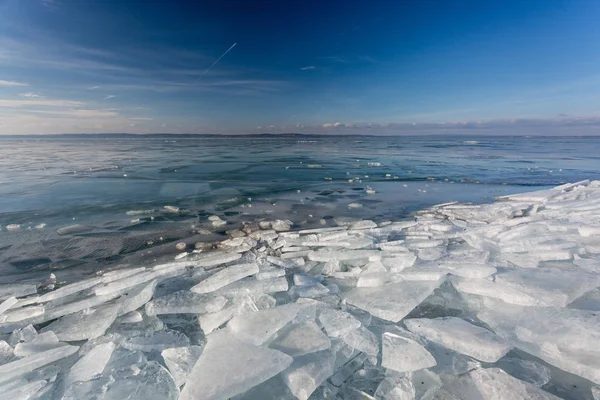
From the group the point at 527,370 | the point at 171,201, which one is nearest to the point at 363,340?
the point at 527,370

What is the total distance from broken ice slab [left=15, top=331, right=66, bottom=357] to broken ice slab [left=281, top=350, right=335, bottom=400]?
141 cm

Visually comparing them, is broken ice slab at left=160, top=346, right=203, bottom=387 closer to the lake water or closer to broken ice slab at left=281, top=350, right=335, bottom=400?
broken ice slab at left=281, top=350, right=335, bottom=400

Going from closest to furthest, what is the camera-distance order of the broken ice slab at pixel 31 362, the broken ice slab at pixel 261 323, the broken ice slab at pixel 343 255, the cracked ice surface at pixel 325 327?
the cracked ice surface at pixel 325 327 < the broken ice slab at pixel 31 362 < the broken ice slab at pixel 261 323 < the broken ice slab at pixel 343 255

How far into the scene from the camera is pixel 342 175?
31.8 feet

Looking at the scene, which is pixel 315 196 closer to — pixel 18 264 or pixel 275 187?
pixel 275 187

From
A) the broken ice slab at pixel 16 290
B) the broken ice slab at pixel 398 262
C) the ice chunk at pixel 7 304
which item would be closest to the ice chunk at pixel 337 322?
the broken ice slab at pixel 398 262

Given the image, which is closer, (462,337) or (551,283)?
(462,337)

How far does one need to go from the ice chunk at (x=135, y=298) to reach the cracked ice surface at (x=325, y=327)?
0.01m

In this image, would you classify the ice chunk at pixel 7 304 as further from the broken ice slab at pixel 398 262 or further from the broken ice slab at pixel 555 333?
the broken ice slab at pixel 555 333

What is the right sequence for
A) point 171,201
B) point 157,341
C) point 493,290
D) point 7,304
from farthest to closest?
point 171,201
point 7,304
point 493,290
point 157,341

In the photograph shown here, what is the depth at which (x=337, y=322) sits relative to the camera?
174 centimetres

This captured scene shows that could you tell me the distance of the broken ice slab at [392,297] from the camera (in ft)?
6.10

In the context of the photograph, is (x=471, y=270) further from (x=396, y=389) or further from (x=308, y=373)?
(x=308, y=373)

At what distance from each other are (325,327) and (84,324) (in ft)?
5.05
